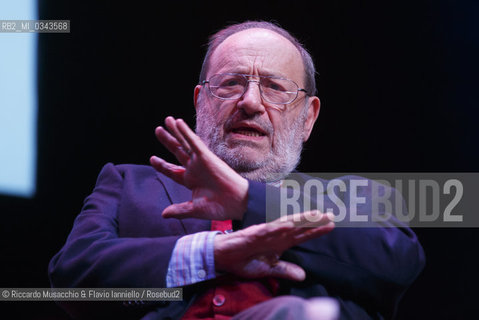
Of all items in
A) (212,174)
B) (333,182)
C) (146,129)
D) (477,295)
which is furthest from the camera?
(146,129)

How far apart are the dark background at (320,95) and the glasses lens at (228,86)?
68cm

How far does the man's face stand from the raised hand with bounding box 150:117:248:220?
44 cm

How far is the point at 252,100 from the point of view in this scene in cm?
177

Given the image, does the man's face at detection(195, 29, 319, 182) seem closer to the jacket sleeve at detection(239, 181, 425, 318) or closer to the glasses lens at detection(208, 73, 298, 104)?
the glasses lens at detection(208, 73, 298, 104)

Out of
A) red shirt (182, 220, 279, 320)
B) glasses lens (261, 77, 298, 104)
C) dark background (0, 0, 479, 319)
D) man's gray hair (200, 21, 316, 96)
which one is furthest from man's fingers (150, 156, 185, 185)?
dark background (0, 0, 479, 319)

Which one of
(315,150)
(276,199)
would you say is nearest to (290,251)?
(276,199)

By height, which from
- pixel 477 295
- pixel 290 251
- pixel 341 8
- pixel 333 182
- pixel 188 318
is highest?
pixel 341 8

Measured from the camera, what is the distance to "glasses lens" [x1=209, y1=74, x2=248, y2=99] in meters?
1.86

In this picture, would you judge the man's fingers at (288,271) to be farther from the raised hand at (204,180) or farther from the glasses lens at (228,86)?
the glasses lens at (228,86)

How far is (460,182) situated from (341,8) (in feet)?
3.76

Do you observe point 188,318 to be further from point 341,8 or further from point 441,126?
point 341,8

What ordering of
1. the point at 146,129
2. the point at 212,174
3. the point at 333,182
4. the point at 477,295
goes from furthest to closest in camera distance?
the point at 146,129
the point at 477,295
the point at 333,182
the point at 212,174

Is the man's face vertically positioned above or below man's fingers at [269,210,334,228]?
above

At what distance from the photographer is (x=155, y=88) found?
8.42 feet
